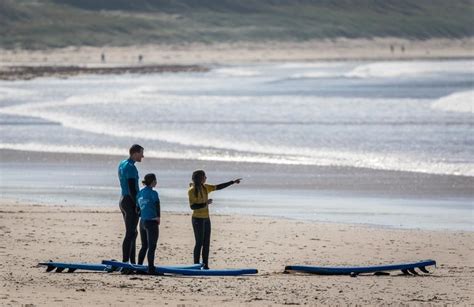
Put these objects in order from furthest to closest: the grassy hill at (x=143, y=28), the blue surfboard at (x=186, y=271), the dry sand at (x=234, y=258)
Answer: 1. the grassy hill at (x=143, y=28)
2. the blue surfboard at (x=186, y=271)
3. the dry sand at (x=234, y=258)

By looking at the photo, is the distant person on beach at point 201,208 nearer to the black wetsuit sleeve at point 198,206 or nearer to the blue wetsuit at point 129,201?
the black wetsuit sleeve at point 198,206

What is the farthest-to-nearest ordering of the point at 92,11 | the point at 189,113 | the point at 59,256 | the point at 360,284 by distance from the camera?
the point at 92,11 → the point at 189,113 → the point at 59,256 → the point at 360,284

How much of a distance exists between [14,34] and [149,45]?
53.5 feet

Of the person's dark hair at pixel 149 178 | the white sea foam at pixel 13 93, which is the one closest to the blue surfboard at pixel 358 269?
the person's dark hair at pixel 149 178

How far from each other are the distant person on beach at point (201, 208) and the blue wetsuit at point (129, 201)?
56 cm

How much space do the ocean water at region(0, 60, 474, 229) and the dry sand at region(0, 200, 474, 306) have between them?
144 cm

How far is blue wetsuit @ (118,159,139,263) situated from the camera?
13102mm

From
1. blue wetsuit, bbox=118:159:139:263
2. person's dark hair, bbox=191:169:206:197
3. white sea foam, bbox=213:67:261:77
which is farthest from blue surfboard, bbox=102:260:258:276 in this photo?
white sea foam, bbox=213:67:261:77

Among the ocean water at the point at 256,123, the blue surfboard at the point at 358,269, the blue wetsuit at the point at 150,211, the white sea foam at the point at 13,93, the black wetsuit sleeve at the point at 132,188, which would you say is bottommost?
the blue surfboard at the point at 358,269

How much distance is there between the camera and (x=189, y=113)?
4144 cm

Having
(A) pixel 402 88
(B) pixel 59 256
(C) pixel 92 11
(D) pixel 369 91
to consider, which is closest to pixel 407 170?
(B) pixel 59 256

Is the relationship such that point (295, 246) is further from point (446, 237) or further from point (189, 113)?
point (189, 113)

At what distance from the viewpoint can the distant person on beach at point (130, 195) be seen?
13086mm

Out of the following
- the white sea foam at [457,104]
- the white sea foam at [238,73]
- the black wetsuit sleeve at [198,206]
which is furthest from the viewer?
the white sea foam at [238,73]
